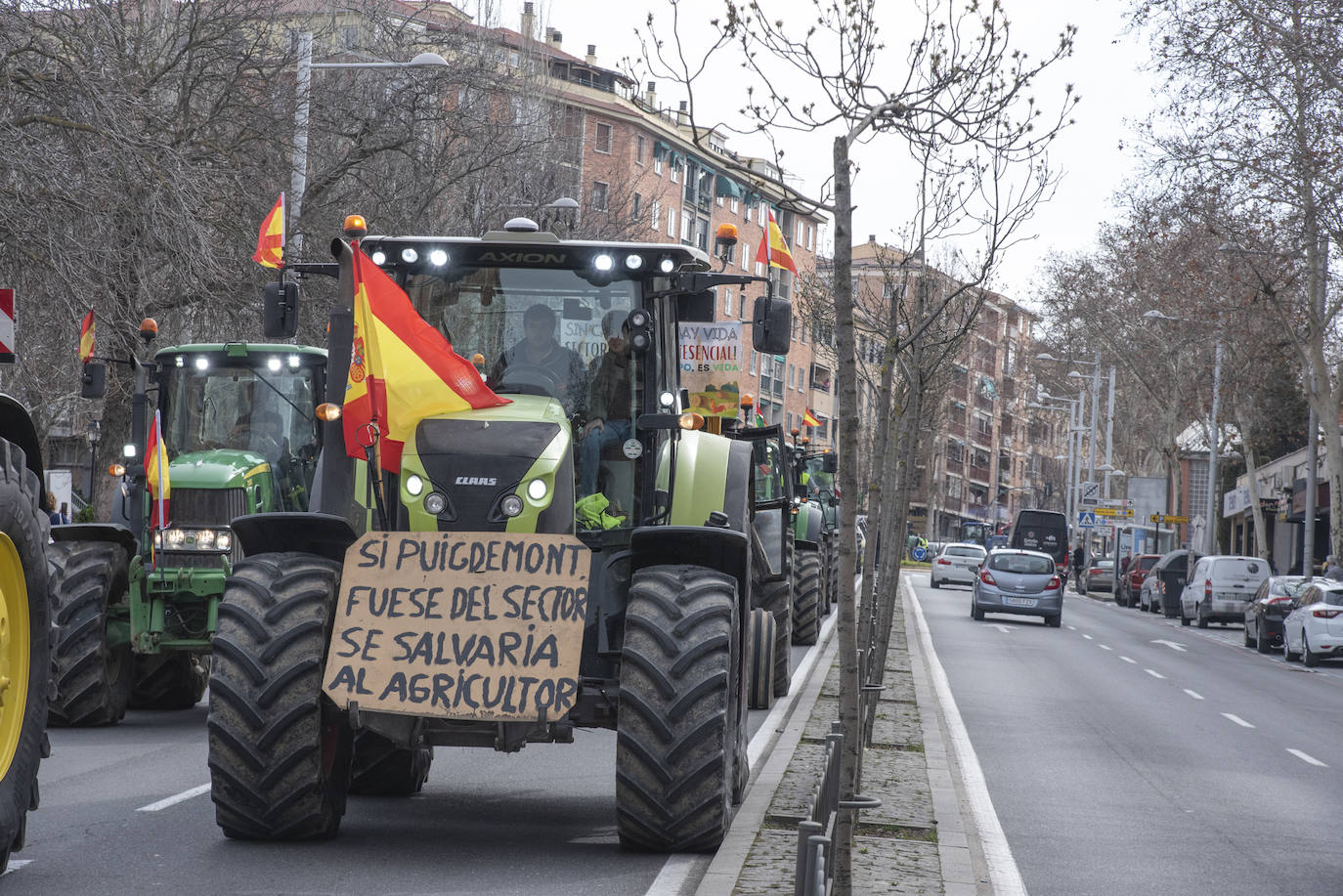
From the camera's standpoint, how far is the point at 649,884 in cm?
746

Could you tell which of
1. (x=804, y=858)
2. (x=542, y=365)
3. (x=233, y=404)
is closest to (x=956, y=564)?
(x=233, y=404)

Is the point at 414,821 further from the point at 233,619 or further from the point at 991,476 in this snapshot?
the point at 991,476

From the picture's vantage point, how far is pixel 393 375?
831cm

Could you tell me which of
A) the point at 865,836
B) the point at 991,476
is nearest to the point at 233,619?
the point at 865,836

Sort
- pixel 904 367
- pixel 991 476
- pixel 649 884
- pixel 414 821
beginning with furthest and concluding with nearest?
pixel 991 476 < pixel 904 367 < pixel 414 821 < pixel 649 884

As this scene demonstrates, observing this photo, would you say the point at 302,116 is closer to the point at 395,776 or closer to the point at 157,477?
the point at 157,477

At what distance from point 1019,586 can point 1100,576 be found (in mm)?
38475

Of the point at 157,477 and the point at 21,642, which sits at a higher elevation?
the point at 157,477

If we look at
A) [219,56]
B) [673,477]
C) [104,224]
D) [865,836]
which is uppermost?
[219,56]

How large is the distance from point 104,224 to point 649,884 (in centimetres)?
978

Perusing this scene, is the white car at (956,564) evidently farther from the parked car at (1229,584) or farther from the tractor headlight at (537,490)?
the tractor headlight at (537,490)

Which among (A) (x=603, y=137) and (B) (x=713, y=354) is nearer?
(B) (x=713, y=354)

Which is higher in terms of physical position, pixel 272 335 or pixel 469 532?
pixel 272 335

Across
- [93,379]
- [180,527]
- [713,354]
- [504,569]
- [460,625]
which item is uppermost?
[713,354]
